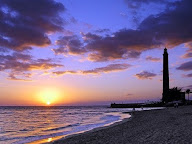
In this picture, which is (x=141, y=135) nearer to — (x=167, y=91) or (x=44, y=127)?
(x=44, y=127)

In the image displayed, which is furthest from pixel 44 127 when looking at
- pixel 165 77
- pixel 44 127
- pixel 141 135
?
pixel 165 77

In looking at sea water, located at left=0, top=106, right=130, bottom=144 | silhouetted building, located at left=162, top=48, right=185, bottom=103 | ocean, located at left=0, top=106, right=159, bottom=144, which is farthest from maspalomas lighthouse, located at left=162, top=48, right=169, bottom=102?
ocean, located at left=0, top=106, right=159, bottom=144

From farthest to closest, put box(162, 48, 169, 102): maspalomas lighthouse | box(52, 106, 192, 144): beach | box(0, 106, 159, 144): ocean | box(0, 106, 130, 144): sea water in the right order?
1. box(162, 48, 169, 102): maspalomas lighthouse
2. box(0, 106, 130, 144): sea water
3. box(0, 106, 159, 144): ocean
4. box(52, 106, 192, 144): beach

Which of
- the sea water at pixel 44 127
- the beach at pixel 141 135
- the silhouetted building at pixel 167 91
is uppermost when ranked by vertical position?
the silhouetted building at pixel 167 91

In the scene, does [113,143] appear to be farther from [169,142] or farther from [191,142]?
[191,142]

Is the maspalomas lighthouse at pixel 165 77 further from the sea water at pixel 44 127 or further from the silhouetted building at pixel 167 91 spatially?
the sea water at pixel 44 127

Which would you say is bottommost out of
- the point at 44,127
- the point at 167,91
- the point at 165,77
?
the point at 44,127

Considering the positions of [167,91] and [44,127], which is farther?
[167,91]

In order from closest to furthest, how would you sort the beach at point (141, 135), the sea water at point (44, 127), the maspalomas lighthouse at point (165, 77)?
the beach at point (141, 135), the sea water at point (44, 127), the maspalomas lighthouse at point (165, 77)

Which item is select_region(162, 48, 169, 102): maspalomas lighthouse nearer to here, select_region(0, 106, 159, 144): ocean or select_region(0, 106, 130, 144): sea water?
select_region(0, 106, 130, 144): sea water

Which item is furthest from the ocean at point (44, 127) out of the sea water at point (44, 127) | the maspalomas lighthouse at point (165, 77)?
the maspalomas lighthouse at point (165, 77)

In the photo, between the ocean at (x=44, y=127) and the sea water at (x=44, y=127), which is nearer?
the ocean at (x=44, y=127)

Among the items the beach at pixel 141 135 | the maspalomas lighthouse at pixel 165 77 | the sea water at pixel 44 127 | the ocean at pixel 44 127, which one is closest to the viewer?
the beach at pixel 141 135

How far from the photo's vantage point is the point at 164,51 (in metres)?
125
